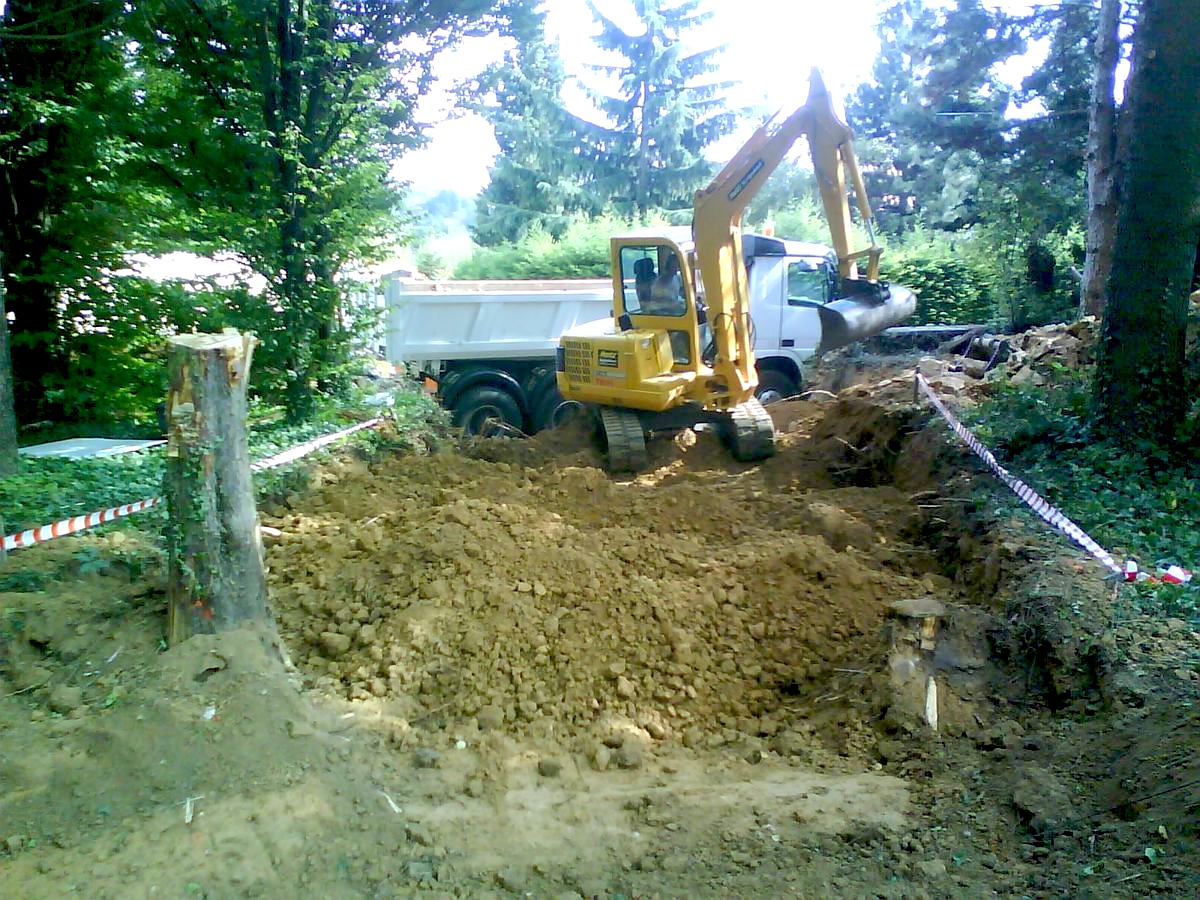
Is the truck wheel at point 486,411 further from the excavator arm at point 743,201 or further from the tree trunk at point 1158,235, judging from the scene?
the tree trunk at point 1158,235

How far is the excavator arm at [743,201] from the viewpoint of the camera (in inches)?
372

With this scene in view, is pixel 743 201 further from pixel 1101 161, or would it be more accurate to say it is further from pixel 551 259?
pixel 551 259

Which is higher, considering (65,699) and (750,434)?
(750,434)

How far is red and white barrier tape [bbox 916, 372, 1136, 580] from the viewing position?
17.6 feet

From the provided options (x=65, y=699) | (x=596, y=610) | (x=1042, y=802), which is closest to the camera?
(x=1042, y=802)

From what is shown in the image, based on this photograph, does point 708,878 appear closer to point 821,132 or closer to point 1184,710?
point 1184,710

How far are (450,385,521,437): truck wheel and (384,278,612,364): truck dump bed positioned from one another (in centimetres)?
49

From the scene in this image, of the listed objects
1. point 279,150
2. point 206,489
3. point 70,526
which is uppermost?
point 279,150

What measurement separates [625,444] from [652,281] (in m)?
1.82

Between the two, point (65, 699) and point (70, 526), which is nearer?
point (65, 699)

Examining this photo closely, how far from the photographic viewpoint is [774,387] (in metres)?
12.6

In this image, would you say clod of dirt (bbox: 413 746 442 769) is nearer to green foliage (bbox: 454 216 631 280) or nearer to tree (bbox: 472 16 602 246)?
green foliage (bbox: 454 216 631 280)

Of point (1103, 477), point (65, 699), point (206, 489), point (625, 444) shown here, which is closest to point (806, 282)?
point (625, 444)

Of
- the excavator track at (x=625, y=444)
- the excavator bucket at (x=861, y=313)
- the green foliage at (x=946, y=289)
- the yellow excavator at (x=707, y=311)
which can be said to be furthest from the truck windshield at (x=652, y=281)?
the green foliage at (x=946, y=289)
